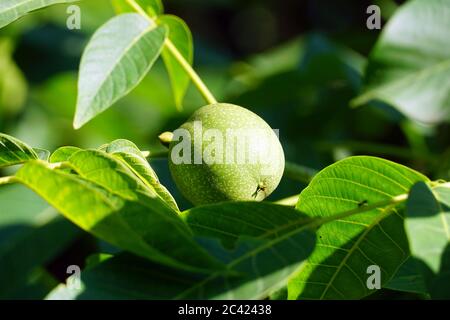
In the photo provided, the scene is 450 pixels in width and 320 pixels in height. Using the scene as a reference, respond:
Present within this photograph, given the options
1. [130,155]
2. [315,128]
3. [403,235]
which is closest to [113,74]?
[130,155]

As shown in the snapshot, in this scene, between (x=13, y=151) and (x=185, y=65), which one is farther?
(x=185, y=65)

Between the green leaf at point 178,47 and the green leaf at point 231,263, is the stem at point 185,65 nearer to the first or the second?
the green leaf at point 178,47

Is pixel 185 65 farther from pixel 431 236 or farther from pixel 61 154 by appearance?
pixel 431 236

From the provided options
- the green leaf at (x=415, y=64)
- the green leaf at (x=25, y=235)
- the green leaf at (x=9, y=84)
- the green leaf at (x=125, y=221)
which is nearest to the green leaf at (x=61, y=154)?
the green leaf at (x=125, y=221)

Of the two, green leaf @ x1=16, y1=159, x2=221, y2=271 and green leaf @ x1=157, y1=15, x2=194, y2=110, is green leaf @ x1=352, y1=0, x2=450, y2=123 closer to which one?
green leaf @ x1=157, y1=15, x2=194, y2=110

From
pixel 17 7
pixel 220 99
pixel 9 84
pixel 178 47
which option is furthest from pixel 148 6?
pixel 9 84

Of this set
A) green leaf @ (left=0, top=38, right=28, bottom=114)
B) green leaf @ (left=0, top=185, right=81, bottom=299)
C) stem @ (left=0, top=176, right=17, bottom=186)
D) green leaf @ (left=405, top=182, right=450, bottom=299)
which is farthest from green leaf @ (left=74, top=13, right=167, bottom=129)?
green leaf @ (left=0, top=38, right=28, bottom=114)

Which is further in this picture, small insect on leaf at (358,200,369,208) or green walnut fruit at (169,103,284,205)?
green walnut fruit at (169,103,284,205)
